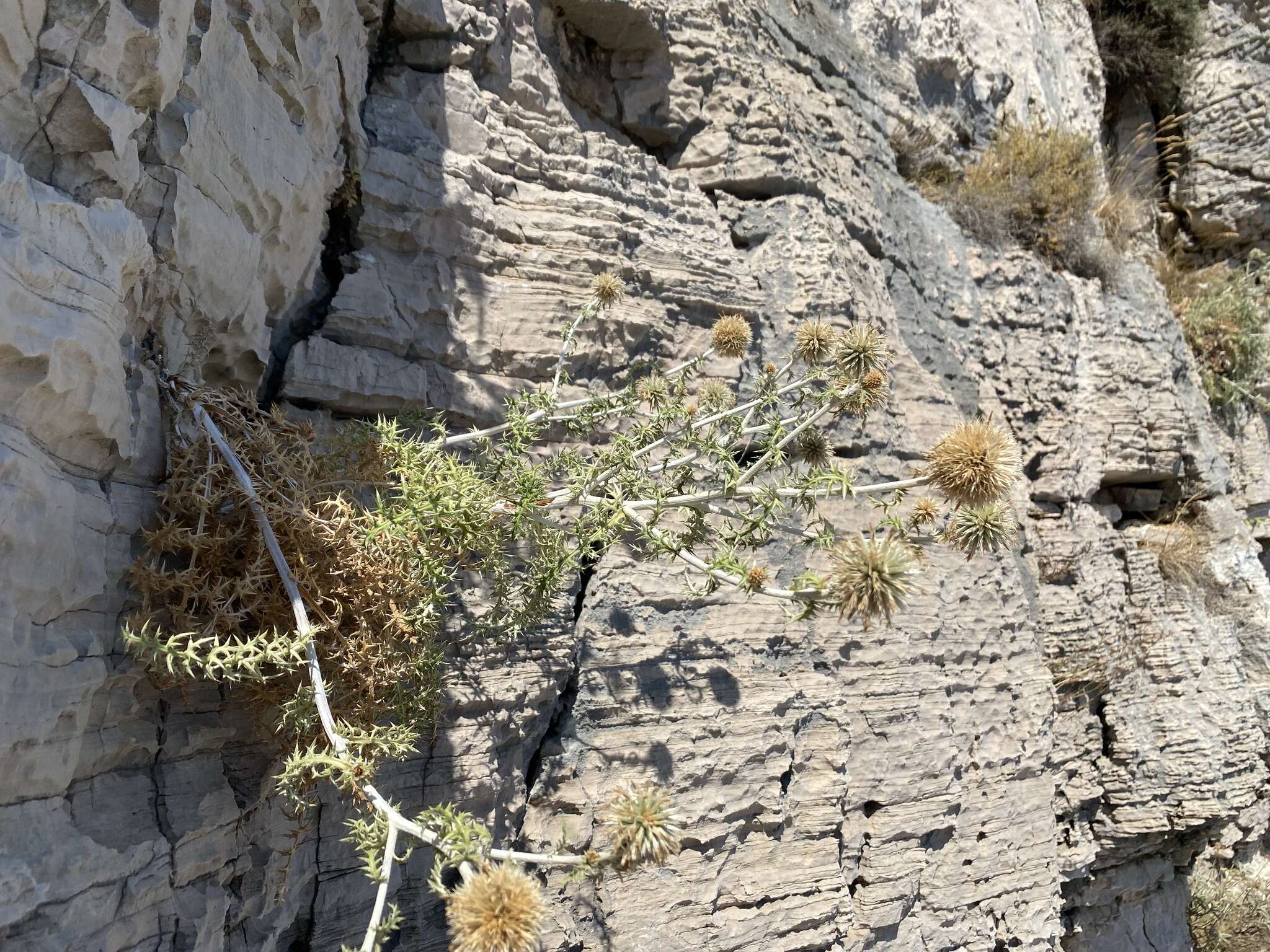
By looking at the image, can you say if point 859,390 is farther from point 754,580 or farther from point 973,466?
point 754,580

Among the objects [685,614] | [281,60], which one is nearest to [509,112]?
[281,60]

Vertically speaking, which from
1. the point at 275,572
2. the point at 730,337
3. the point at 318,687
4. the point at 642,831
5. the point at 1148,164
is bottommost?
the point at 642,831

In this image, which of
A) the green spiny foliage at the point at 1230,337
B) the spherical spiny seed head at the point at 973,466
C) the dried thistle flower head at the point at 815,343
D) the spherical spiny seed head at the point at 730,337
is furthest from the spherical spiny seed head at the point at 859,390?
the green spiny foliage at the point at 1230,337

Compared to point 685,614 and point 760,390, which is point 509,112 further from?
point 685,614

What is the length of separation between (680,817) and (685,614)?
810 millimetres

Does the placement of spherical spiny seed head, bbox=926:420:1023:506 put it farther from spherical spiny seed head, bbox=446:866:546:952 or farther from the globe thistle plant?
spherical spiny seed head, bbox=446:866:546:952

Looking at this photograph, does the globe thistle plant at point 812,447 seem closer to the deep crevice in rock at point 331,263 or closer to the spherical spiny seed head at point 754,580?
the spherical spiny seed head at point 754,580

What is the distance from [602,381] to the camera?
3863 mm

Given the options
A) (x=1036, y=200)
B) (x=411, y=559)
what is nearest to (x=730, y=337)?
(x=411, y=559)

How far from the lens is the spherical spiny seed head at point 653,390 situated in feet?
11.4

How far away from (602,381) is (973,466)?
177cm

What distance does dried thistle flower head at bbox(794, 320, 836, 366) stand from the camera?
11.5 feet

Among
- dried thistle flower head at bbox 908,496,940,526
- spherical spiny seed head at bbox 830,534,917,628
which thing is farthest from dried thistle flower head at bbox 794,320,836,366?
spherical spiny seed head at bbox 830,534,917,628

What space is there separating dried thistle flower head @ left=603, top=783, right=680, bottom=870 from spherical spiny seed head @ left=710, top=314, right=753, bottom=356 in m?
2.22
